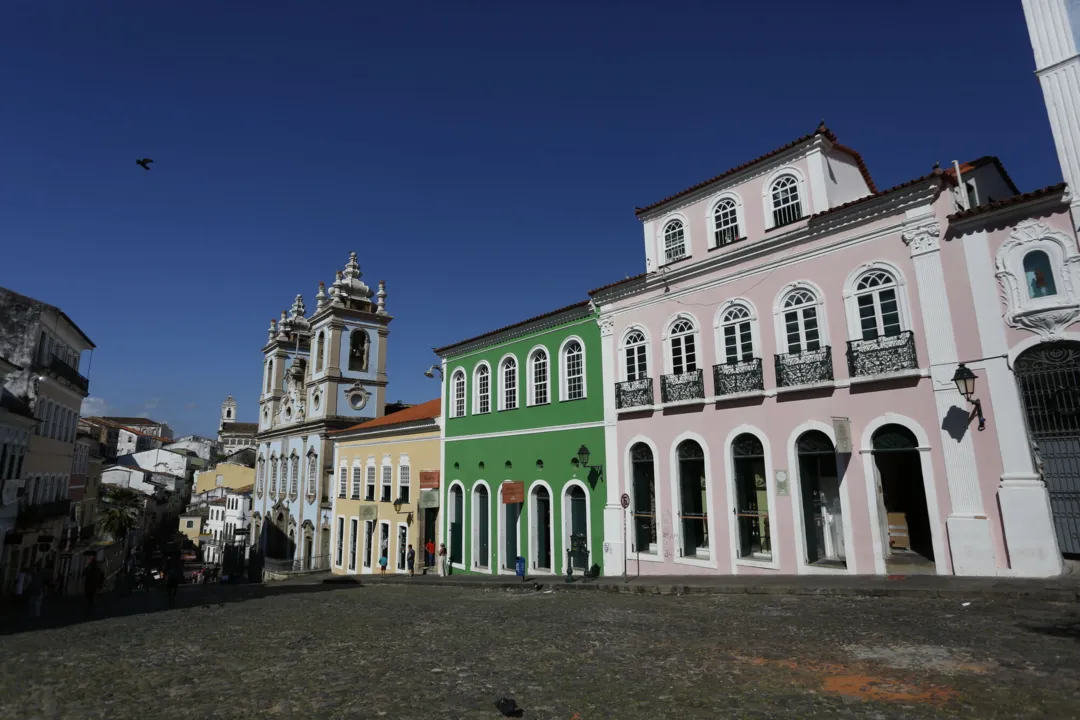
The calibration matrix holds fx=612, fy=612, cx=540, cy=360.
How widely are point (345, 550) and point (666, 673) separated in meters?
27.9

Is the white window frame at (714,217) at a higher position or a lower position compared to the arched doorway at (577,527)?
higher

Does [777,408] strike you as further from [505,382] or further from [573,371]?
[505,382]

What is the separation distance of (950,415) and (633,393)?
7806mm

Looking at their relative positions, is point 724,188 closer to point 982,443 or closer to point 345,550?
point 982,443

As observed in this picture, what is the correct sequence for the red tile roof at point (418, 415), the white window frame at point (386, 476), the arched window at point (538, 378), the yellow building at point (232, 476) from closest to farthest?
1. the arched window at point (538, 378)
2. the red tile roof at point (418, 415)
3. the white window frame at point (386, 476)
4. the yellow building at point (232, 476)

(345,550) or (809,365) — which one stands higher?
(809,365)

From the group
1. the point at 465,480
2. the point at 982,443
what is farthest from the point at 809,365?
the point at 465,480

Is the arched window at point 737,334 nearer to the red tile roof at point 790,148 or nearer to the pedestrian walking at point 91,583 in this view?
the red tile roof at point 790,148

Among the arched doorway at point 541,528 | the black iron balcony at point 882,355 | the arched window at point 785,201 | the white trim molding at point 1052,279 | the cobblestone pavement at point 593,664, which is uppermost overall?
the arched window at point 785,201

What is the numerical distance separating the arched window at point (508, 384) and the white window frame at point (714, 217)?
8698 mm

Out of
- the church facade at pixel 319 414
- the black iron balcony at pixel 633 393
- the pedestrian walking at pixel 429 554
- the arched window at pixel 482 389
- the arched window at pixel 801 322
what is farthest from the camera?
the church facade at pixel 319 414

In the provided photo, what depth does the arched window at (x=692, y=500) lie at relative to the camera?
634 inches

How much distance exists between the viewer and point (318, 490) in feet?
116

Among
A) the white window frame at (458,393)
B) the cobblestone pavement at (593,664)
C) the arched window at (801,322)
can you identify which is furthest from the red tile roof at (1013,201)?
the white window frame at (458,393)
